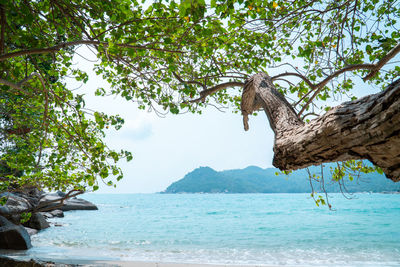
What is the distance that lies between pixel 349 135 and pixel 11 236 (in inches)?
432

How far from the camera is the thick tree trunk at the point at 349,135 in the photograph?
1.25 metres

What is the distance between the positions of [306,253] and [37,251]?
10432mm

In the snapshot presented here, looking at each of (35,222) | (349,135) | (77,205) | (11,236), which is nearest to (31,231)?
(35,222)

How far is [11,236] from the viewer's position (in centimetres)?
891

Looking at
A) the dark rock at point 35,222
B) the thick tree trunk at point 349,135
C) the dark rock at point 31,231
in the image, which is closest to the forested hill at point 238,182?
the dark rock at point 35,222

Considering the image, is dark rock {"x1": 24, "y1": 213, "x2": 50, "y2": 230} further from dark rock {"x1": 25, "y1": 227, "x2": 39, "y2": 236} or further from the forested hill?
the forested hill

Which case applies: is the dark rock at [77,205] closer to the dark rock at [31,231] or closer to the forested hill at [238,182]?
the dark rock at [31,231]

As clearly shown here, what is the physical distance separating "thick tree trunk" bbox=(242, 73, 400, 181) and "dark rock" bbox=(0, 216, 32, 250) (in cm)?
1021

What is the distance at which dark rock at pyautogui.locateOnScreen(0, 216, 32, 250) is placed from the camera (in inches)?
348

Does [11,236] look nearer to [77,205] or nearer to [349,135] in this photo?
[349,135]

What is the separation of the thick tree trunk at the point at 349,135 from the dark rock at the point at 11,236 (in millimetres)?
10208

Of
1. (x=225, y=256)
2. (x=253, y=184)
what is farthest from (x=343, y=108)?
(x=253, y=184)

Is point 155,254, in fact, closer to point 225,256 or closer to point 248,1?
point 225,256

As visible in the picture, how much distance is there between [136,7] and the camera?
3785mm
